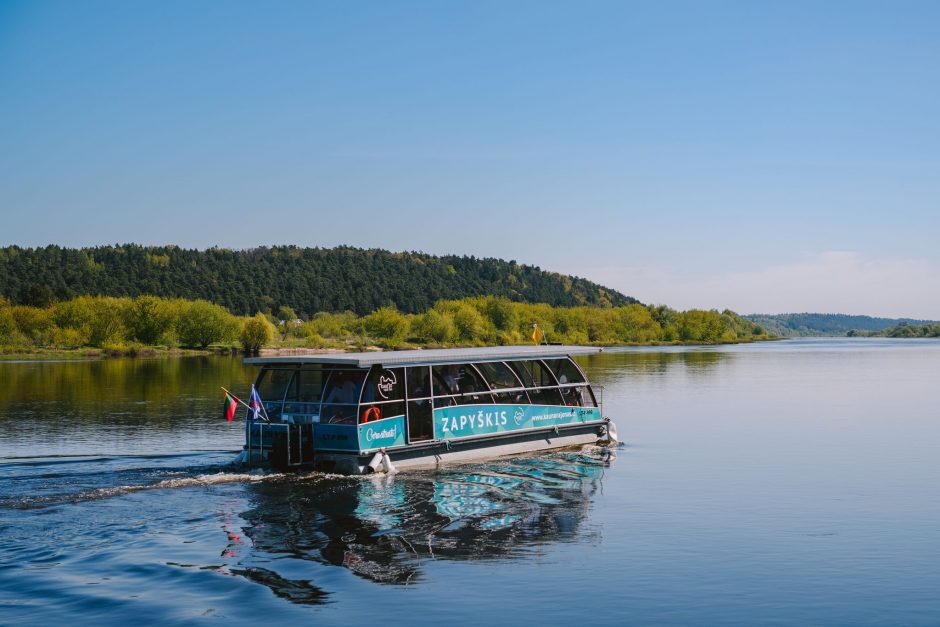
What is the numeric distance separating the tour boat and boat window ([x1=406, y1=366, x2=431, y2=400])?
29 millimetres

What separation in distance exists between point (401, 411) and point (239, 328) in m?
115

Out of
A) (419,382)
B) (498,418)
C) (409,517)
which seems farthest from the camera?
(498,418)

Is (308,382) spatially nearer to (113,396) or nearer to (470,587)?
(470,587)

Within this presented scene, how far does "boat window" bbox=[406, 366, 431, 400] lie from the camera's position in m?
22.9

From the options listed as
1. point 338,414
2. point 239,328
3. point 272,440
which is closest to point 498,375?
point 338,414

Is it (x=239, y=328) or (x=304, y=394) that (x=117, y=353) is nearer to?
(x=239, y=328)

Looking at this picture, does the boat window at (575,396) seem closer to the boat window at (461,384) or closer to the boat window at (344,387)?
the boat window at (461,384)

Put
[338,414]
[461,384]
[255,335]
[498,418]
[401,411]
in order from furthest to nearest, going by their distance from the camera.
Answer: [255,335] → [461,384] → [498,418] → [401,411] → [338,414]

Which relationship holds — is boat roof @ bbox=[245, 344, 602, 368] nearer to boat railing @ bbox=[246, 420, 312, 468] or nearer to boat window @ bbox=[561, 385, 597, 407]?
boat window @ bbox=[561, 385, 597, 407]

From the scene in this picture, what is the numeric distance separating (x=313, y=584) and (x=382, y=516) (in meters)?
4.34

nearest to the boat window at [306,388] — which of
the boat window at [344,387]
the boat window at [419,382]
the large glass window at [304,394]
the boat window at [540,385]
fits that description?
the large glass window at [304,394]

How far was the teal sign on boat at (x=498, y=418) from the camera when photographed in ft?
75.7

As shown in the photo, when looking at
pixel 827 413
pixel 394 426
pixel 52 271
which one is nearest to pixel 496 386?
pixel 394 426

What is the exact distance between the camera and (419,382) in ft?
76.4
